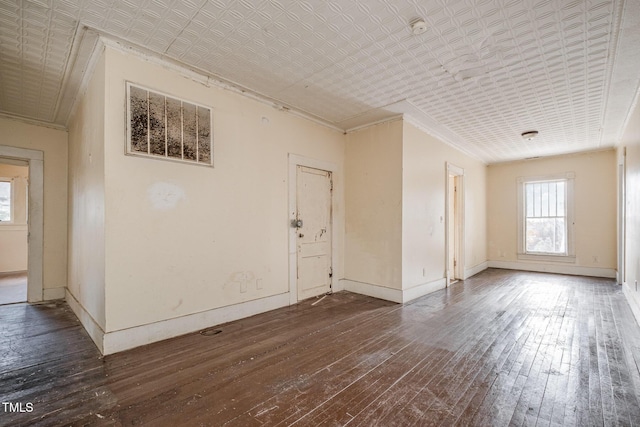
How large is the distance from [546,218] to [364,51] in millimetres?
6895

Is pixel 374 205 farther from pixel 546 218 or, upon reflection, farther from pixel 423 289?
pixel 546 218

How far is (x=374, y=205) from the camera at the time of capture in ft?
15.3

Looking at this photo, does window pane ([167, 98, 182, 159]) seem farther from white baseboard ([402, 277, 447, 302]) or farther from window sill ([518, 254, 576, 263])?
window sill ([518, 254, 576, 263])

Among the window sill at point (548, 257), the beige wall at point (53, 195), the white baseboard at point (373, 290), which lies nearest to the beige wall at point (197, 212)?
the white baseboard at point (373, 290)

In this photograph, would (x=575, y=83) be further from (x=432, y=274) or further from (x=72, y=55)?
(x=72, y=55)

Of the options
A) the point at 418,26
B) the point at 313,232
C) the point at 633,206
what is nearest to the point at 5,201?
the point at 313,232

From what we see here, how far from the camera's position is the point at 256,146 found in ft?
12.3

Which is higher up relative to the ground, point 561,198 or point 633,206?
point 561,198

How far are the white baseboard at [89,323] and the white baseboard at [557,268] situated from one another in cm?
832

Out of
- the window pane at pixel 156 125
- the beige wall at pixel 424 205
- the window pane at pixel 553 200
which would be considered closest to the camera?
the window pane at pixel 156 125

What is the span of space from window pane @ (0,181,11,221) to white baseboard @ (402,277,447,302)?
8.68 meters

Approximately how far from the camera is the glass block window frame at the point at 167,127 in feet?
9.02

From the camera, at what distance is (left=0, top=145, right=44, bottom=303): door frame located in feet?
14.1

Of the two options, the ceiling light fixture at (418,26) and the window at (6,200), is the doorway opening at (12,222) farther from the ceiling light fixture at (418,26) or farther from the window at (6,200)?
the ceiling light fixture at (418,26)
